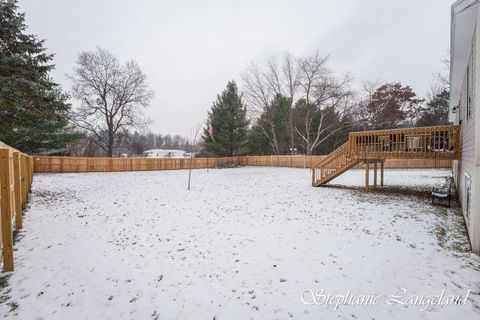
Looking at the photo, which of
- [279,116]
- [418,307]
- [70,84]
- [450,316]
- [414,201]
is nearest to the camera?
[450,316]

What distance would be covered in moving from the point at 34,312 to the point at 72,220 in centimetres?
437

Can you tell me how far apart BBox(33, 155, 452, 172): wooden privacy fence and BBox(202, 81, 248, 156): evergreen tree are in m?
2.55

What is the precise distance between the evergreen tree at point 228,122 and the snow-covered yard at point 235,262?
25651mm

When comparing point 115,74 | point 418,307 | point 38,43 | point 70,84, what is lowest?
point 418,307

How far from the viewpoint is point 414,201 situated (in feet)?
28.5

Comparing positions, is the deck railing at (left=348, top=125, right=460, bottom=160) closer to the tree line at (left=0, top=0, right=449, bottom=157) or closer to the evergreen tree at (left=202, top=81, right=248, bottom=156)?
the tree line at (left=0, top=0, right=449, bottom=157)

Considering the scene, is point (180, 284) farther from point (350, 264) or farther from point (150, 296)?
point (350, 264)

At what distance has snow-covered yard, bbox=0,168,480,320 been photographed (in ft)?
10.0

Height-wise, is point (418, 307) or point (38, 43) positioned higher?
point (38, 43)

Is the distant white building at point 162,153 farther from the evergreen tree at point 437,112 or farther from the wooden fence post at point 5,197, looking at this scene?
the wooden fence post at point 5,197

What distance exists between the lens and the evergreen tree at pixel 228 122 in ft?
108

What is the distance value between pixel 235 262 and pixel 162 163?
23.0 m

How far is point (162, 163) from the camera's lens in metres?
25.5

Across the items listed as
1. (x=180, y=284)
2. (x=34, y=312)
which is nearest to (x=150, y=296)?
(x=180, y=284)
